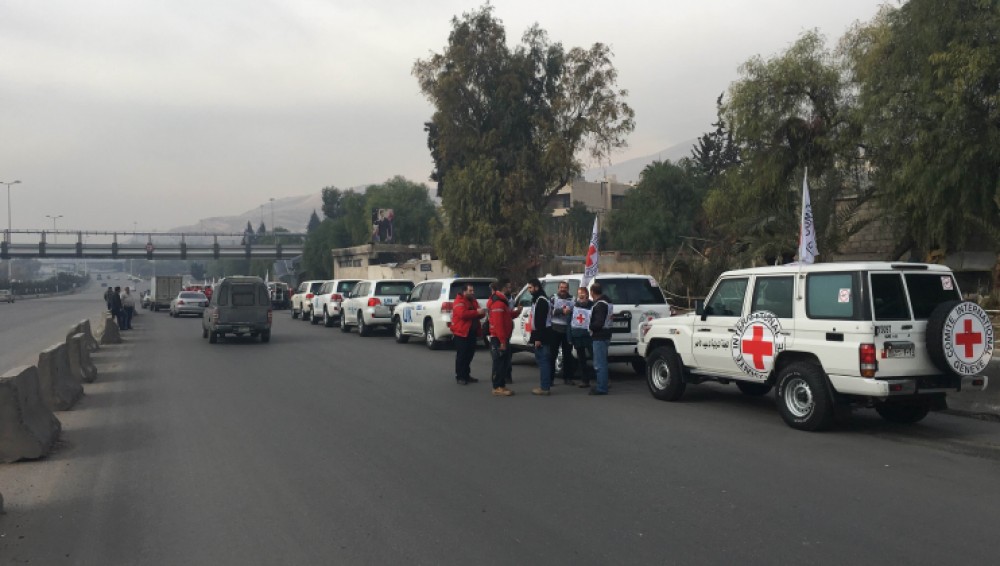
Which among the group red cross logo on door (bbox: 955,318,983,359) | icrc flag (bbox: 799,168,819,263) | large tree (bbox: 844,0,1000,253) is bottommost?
red cross logo on door (bbox: 955,318,983,359)

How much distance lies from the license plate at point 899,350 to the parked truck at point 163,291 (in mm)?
48516

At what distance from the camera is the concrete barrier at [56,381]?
39.0 ft

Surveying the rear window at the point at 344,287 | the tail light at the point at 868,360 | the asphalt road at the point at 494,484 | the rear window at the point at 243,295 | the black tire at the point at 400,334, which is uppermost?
the rear window at the point at 344,287

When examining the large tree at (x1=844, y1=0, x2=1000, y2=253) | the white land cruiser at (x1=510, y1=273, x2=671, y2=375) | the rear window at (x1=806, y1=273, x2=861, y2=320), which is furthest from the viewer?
the large tree at (x1=844, y1=0, x2=1000, y2=253)

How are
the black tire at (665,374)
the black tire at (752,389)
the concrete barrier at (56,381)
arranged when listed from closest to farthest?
the concrete barrier at (56,381)
the black tire at (752,389)
the black tire at (665,374)

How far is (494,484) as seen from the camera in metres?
7.41

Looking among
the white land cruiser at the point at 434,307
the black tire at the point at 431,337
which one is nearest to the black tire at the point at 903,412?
the white land cruiser at the point at 434,307

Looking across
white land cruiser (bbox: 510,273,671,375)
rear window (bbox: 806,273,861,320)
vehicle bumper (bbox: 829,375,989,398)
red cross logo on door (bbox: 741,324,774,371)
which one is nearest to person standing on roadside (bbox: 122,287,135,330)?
white land cruiser (bbox: 510,273,671,375)

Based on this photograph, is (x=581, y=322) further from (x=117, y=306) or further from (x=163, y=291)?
(x=163, y=291)

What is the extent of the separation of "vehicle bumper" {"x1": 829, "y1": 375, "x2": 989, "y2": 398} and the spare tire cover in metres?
0.21

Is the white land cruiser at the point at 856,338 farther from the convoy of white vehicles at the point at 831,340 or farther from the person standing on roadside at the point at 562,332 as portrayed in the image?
the person standing on roadside at the point at 562,332

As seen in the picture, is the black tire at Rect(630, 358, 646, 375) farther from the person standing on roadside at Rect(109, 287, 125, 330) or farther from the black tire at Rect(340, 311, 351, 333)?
the person standing on roadside at Rect(109, 287, 125, 330)

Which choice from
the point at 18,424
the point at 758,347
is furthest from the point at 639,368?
the point at 18,424

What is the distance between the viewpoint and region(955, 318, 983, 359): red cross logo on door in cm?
916
